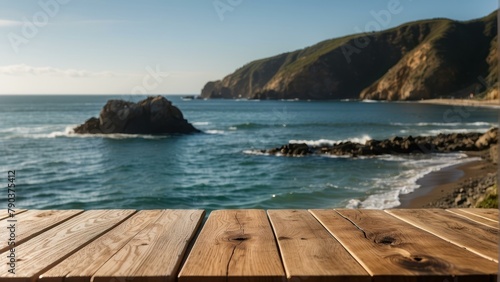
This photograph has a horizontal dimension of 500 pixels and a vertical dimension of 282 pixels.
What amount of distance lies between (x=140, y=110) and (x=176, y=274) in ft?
143

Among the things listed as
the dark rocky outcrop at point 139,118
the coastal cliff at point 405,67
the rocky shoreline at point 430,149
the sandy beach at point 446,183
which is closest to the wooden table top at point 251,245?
the sandy beach at point 446,183

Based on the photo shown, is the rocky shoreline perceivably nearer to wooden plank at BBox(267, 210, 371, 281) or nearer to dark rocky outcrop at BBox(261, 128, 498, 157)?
dark rocky outcrop at BBox(261, 128, 498, 157)

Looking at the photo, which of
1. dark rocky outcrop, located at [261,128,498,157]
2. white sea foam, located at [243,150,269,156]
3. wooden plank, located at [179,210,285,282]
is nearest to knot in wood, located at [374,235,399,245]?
wooden plank, located at [179,210,285,282]

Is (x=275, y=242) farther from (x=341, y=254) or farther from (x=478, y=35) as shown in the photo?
(x=478, y=35)

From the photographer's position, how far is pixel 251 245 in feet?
6.21

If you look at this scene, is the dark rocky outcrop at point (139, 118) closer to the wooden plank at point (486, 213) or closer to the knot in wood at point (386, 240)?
the wooden plank at point (486, 213)

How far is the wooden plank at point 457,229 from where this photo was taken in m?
1.88

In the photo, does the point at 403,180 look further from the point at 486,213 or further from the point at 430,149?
the point at 486,213

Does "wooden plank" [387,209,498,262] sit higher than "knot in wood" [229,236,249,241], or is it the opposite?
"knot in wood" [229,236,249,241]

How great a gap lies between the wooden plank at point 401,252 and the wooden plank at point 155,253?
0.70 meters

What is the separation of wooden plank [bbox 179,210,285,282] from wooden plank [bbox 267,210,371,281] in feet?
0.16

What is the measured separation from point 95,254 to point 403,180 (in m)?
17.6

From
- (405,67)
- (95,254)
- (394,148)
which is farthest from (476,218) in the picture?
(405,67)

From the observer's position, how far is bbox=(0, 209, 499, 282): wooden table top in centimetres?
155
